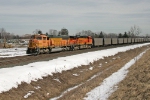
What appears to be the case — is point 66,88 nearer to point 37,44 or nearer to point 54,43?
point 37,44

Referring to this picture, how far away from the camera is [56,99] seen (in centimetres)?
1327

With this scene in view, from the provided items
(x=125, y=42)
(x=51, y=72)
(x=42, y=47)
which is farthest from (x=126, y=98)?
(x=125, y=42)

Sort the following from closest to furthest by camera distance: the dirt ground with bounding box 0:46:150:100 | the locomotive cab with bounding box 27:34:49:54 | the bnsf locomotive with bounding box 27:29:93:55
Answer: the dirt ground with bounding box 0:46:150:100 → the locomotive cab with bounding box 27:34:49:54 → the bnsf locomotive with bounding box 27:29:93:55

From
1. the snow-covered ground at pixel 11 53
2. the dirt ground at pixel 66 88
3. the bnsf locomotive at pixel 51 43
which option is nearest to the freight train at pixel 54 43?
the bnsf locomotive at pixel 51 43

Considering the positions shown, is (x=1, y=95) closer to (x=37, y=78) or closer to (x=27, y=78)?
(x=27, y=78)

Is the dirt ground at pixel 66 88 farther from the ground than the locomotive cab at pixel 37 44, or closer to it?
closer to it

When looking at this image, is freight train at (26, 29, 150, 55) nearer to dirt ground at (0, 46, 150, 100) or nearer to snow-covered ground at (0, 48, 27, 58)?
snow-covered ground at (0, 48, 27, 58)

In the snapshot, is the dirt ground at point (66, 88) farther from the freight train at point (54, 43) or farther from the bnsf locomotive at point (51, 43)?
the freight train at point (54, 43)

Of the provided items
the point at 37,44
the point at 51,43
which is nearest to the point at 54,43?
the point at 51,43

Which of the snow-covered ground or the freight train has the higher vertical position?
the freight train

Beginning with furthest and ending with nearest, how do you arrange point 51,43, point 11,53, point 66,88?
point 11,53
point 51,43
point 66,88

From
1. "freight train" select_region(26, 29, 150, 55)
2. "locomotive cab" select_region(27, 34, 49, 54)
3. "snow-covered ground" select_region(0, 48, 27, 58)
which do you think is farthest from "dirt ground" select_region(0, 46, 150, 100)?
"snow-covered ground" select_region(0, 48, 27, 58)

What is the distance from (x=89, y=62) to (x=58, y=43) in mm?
15305

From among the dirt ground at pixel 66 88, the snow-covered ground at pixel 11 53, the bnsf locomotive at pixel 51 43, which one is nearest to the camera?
the dirt ground at pixel 66 88
